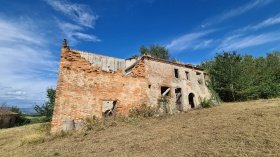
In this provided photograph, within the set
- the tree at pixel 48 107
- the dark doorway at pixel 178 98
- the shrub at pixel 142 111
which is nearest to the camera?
the shrub at pixel 142 111

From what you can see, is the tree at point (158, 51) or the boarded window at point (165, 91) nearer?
the boarded window at point (165, 91)

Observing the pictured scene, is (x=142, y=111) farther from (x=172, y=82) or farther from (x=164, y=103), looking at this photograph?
(x=172, y=82)

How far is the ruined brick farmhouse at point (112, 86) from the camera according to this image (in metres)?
12.8

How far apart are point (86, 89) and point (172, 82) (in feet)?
28.9

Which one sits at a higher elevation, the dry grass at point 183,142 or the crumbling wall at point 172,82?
the crumbling wall at point 172,82

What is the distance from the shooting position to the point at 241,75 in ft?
77.5

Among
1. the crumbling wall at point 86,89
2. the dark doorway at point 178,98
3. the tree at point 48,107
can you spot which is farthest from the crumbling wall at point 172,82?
the tree at point 48,107

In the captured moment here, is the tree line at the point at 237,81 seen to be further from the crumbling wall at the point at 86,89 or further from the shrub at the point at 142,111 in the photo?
the crumbling wall at the point at 86,89

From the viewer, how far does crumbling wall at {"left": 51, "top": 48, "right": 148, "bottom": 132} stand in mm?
12609

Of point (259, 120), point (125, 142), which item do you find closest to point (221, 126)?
point (259, 120)

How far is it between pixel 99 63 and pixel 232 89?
640 inches

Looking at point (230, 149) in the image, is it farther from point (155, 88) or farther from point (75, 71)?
point (155, 88)

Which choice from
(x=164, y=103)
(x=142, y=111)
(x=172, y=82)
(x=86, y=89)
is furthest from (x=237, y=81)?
(x=86, y=89)

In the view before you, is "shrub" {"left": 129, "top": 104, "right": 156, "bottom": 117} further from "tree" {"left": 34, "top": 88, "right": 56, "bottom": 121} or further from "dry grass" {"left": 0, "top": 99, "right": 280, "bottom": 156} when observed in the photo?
"tree" {"left": 34, "top": 88, "right": 56, "bottom": 121}
